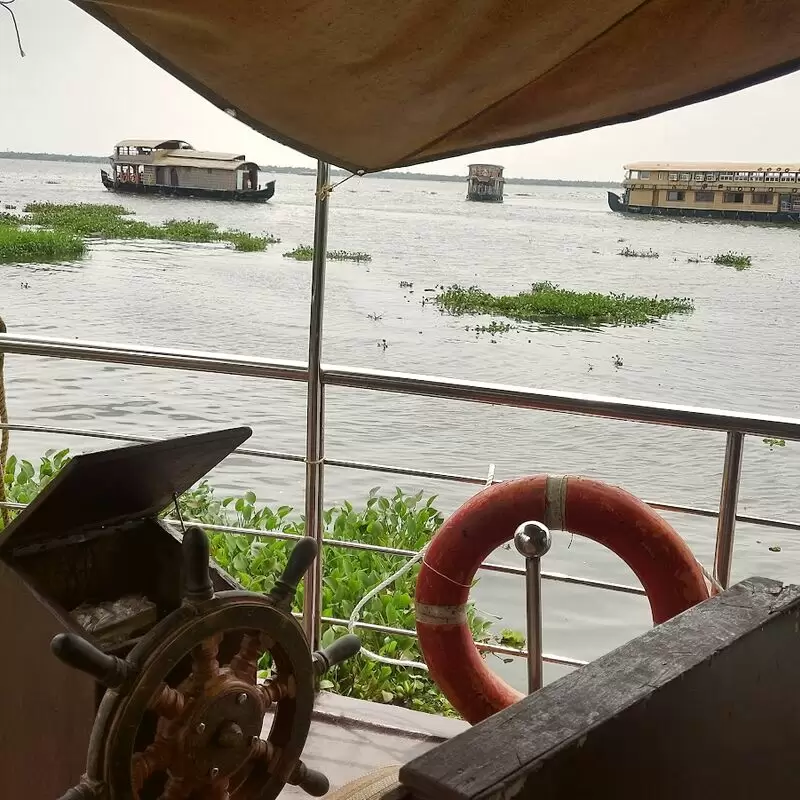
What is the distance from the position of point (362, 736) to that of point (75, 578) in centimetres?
100

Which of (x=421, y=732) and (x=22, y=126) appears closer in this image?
(x=421, y=732)

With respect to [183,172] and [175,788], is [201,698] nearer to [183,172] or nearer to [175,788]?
[175,788]

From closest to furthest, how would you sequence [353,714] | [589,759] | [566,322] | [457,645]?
[589,759] < [457,645] < [353,714] < [566,322]

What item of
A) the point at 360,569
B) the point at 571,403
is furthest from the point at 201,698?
the point at 360,569

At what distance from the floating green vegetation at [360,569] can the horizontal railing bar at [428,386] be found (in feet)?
1.47

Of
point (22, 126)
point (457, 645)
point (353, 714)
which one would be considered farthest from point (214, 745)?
point (22, 126)

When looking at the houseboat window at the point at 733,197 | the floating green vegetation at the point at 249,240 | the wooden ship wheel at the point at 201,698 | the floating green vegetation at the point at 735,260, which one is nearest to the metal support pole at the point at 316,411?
the wooden ship wheel at the point at 201,698

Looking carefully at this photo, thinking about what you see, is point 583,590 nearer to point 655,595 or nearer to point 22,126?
point 655,595

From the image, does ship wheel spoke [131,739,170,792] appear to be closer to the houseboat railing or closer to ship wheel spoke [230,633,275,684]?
ship wheel spoke [230,633,275,684]

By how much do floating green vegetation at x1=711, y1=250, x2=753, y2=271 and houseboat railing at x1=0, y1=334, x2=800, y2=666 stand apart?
27.9 feet

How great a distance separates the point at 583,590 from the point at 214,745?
14.7 feet

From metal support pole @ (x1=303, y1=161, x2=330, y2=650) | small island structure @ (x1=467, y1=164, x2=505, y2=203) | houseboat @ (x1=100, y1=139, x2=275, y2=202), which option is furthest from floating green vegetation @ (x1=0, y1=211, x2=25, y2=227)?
metal support pole @ (x1=303, y1=161, x2=330, y2=650)

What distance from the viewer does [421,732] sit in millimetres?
2100

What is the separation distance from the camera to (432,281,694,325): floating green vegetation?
10680mm
